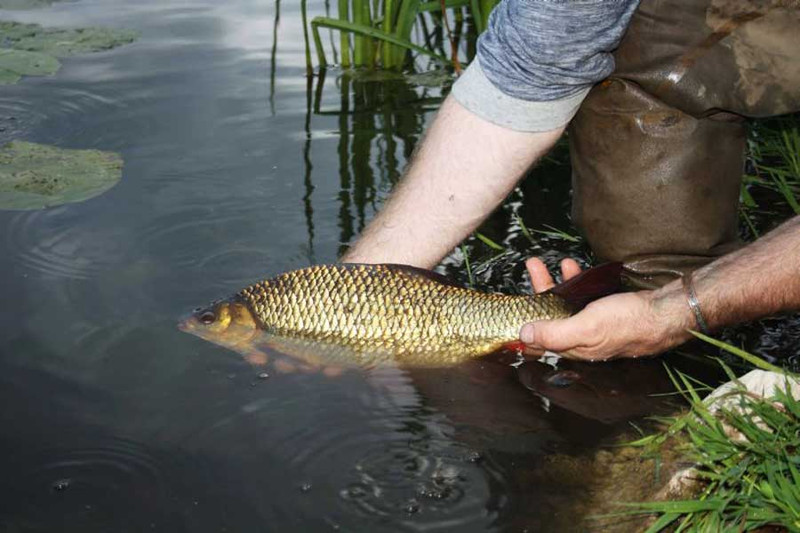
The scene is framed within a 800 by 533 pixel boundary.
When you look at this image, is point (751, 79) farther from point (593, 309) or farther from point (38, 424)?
point (38, 424)

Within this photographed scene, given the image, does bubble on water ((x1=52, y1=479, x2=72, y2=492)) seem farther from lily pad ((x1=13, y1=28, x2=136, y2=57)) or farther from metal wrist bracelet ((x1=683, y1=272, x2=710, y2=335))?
lily pad ((x1=13, y1=28, x2=136, y2=57))

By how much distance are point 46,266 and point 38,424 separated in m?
1.15

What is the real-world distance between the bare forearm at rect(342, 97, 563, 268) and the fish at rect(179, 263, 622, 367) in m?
0.28

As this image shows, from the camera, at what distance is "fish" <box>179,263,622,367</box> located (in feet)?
11.8

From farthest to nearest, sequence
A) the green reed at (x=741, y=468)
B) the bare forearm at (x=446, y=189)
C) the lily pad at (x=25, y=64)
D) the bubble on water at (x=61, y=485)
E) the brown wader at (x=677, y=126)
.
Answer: the lily pad at (x=25, y=64)
the bare forearm at (x=446, y=189)
the brown wader at (x=677, y=126)
the bubble on water at (x=61, y=485)
the green reed at (x=741, y=468)

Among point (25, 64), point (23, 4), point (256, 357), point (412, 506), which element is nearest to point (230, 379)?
point (256, 357)

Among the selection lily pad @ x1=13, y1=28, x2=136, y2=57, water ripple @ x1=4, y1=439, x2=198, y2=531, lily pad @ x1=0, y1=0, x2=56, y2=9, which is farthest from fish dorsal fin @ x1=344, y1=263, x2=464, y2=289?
lily pad @ x1=0, y1=0, x2=56, y2=9

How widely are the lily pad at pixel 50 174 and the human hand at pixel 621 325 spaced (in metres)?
2.48

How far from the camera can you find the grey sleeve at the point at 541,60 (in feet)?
11.4

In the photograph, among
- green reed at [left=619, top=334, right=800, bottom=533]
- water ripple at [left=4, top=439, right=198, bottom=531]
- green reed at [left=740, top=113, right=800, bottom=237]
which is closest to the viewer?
green reed at [left=619, top=334, right=800, bottom=533]

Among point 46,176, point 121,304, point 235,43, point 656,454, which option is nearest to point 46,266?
point 121,304

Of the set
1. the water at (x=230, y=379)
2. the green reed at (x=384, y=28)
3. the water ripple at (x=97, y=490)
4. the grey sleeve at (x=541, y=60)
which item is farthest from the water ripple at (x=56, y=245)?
the green reed at (x=384, y=28)

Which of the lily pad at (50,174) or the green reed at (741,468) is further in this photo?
the lily pad at (50,174)

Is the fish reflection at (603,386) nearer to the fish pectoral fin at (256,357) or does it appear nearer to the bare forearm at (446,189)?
the bare forearm at (446,189)
